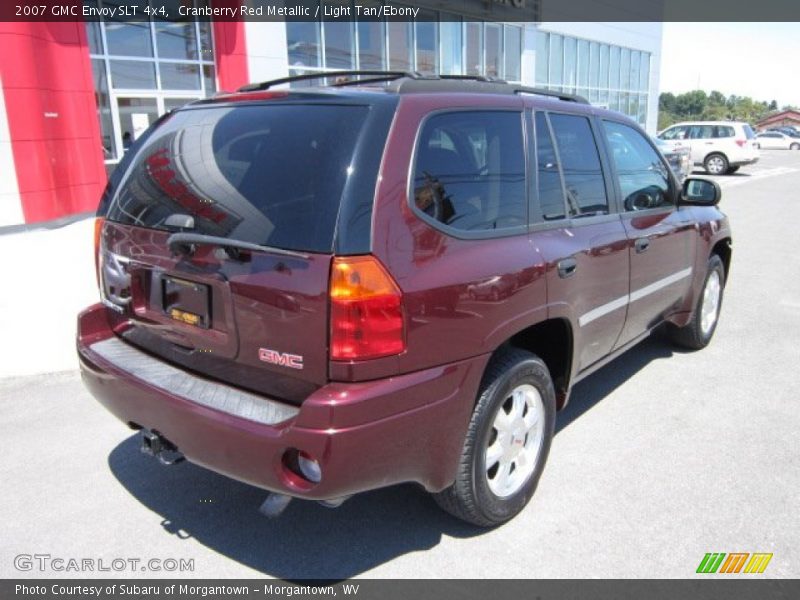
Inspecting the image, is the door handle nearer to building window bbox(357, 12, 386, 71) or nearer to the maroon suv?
the maroon suv

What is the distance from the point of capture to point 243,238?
7.94ft

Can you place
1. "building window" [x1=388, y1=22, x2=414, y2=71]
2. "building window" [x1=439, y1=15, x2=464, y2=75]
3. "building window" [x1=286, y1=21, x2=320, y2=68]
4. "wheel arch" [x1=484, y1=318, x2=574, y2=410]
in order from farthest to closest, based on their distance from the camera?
1. "building window" [x1=439, y1=15, x2=464, y2=75]
2. "building window" [x1=388, y1=22, x2=414, y2=71]
3. "building window" [x1=286, y1=21, x2=320, y2=68]
4. "wheel arch" [x1=484, y1=318, x2=574, y2=410]

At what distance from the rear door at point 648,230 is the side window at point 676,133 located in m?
22.3

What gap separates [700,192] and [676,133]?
22581 millimetres

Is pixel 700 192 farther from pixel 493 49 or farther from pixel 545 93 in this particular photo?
pixel 493 49

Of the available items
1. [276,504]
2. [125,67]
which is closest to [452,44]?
[125,67]

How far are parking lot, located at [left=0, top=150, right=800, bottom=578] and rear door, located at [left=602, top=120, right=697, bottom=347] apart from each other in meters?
0.65

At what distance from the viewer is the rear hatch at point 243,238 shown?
2.30 meters

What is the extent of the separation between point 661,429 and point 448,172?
2289mm

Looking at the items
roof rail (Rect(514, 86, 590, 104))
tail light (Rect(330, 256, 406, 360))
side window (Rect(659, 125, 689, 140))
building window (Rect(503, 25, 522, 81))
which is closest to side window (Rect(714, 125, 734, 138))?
side window (Rect(659, 125, 689, 140))

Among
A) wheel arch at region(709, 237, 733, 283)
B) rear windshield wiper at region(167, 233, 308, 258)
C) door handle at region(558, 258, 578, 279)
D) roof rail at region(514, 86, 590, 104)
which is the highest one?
roof rail at region(514, 86, 590, 104)

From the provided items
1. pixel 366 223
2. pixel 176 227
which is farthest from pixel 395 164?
pixel 176 227

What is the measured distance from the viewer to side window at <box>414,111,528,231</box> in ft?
8.34
